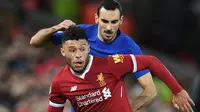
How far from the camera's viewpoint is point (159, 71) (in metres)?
9.68

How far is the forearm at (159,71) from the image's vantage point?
963 cm

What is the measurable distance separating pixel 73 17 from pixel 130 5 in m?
0.92

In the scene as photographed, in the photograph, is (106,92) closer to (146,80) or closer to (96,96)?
(96,96)

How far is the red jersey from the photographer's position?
9.69 m

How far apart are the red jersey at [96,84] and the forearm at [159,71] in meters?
0.07

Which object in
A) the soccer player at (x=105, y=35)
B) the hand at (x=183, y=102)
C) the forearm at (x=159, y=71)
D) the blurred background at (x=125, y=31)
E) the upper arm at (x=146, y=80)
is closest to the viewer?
the hand at (x=183, y=102)

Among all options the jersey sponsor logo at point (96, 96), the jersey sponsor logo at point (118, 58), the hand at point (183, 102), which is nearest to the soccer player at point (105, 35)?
the jersey sponsor logo at point (118, 58)

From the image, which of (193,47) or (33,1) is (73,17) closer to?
(33,1)

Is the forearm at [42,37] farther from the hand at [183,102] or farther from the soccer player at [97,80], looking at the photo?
the hand at [183,102]

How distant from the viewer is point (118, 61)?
968cm

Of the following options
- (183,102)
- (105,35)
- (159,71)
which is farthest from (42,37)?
(183,102)

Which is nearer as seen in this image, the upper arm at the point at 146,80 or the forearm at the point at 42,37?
the forearm at the point at 42,37

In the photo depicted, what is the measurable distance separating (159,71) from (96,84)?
0.57 metres

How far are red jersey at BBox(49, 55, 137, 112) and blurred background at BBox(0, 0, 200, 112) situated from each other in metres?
4.21
